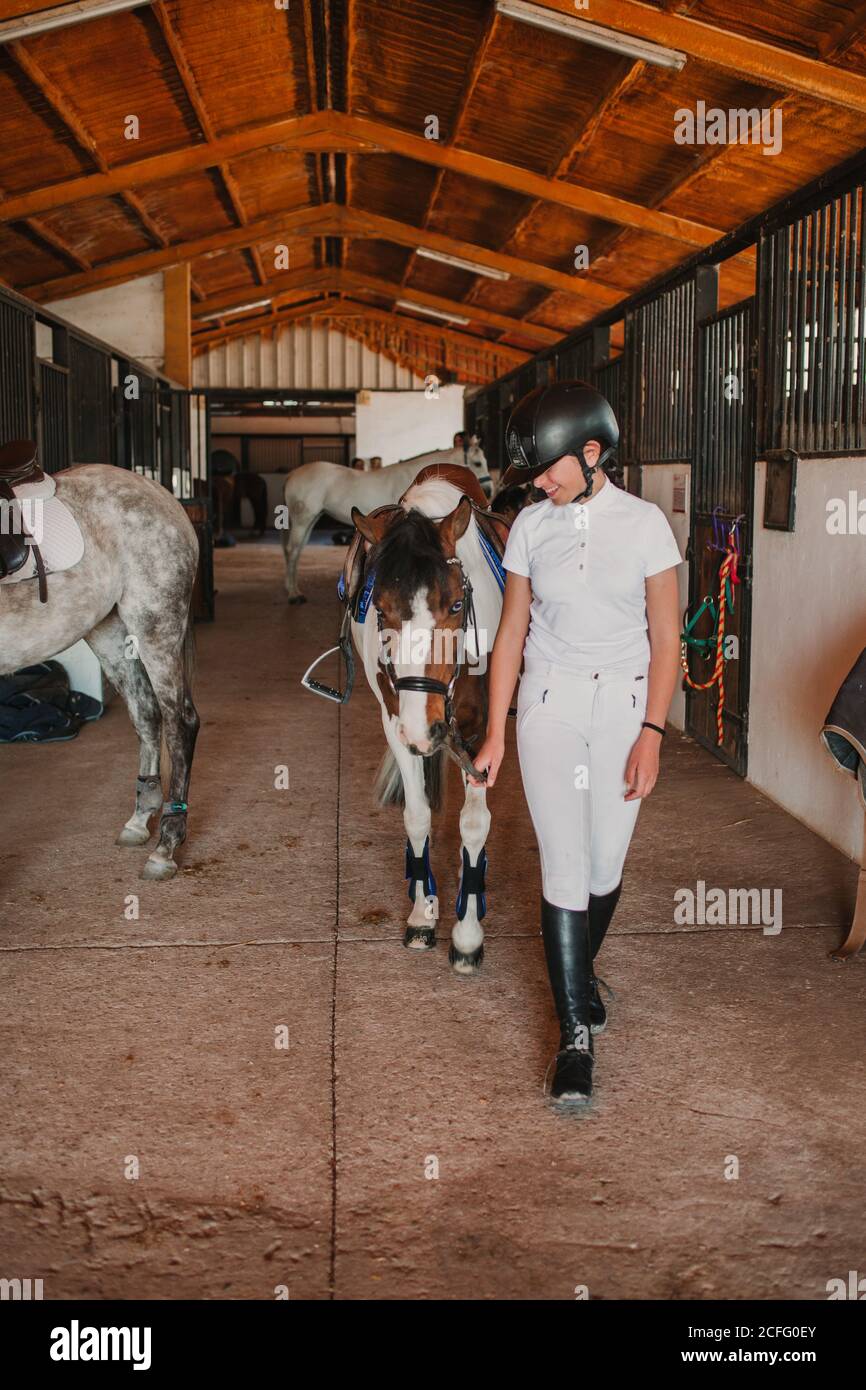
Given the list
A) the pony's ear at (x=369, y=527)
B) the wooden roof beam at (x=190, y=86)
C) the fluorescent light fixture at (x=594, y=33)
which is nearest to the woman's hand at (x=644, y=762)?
the pony's ear at (x=369, y=527)

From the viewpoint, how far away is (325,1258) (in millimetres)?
2012

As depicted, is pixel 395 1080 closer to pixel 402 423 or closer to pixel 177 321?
pixel 177 321

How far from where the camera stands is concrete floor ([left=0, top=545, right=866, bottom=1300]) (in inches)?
79.7

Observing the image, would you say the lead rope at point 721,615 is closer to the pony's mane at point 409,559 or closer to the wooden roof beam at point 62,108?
the pony's mane at point 409,559

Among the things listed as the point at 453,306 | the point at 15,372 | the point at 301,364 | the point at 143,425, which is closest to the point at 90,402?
the point at 143,425

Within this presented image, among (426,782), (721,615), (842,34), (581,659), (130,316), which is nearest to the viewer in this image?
(581,659)

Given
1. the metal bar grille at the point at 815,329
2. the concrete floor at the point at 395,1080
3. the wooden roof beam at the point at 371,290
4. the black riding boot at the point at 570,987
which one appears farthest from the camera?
the wooden roof beam at the point at 371,290

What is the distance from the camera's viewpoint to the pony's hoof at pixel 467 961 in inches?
128

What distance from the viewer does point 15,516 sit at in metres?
3.80

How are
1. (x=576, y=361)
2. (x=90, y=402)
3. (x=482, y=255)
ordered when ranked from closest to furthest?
(x=90, y=402)
(x=576, y=361)
(x=482, y=255)

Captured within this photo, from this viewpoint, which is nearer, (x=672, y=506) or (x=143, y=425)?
(x=672, y=506)

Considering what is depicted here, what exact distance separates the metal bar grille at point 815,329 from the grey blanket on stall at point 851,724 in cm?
126

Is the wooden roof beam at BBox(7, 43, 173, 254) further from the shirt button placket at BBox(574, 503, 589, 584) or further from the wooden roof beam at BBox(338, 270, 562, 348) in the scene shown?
the shirt button placket at BBox(574, 503, 589, 584)

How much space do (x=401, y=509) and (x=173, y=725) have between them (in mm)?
1596
